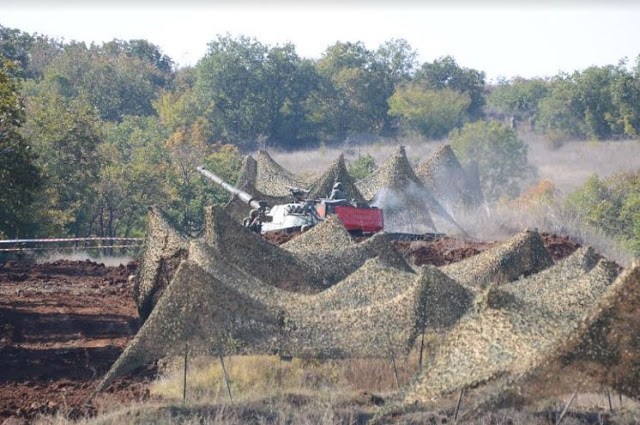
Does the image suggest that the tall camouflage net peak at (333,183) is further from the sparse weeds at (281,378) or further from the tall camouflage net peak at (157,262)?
the sparse weeds at (281,378)

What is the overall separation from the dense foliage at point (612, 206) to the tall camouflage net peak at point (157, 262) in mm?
19658

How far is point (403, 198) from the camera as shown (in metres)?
35.5

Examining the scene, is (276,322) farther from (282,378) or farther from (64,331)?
(64,331)

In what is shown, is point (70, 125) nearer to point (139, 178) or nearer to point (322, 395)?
point (139, 178)

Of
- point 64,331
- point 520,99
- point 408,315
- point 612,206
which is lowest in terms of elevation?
point 612,206

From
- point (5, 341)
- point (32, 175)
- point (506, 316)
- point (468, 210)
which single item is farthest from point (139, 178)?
point (506, 316)

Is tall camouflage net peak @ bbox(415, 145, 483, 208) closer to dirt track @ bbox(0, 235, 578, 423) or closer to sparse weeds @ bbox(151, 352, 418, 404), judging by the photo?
dirt track @ bbox(0, 235, 578, 423)

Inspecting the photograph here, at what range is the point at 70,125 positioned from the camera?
115 ft

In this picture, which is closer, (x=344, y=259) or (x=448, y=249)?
(x=344, y=259)

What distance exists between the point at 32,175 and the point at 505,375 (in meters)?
12.6

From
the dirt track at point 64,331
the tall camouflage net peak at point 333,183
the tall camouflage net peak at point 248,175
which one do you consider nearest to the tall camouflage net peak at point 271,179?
the tall camouflage net peak at point 248,175

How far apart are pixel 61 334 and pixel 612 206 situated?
84.3ft

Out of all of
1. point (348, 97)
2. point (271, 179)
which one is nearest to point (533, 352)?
point (271, 179)

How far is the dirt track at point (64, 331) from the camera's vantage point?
15.2 meters
